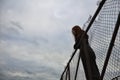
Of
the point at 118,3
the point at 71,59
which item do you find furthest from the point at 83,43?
the point at 71,59

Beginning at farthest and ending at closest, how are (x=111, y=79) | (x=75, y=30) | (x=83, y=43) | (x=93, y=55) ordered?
(x=75, y=30)
(x=83, y=43)
(x=93, y=55)
(x=111, y=79)

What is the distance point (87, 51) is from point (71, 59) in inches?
76.7

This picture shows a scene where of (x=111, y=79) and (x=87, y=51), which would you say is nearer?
(x=111, y=79)

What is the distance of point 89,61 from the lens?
11.0ft

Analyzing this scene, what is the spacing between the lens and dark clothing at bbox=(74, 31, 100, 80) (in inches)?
125

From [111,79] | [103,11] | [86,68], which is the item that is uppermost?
[103,11]

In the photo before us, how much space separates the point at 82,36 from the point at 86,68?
64 cm

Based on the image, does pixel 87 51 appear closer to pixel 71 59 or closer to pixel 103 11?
pixel 103 11

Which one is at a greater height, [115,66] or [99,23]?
[99,23]

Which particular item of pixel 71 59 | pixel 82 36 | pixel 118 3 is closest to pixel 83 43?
pixel 82 36

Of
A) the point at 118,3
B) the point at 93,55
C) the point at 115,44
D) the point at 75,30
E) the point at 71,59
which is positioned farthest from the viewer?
the point at 71,59

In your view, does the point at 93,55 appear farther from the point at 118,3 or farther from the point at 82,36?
the point at 118,3

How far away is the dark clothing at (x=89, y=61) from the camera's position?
10.4 feet

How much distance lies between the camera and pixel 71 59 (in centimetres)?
539
